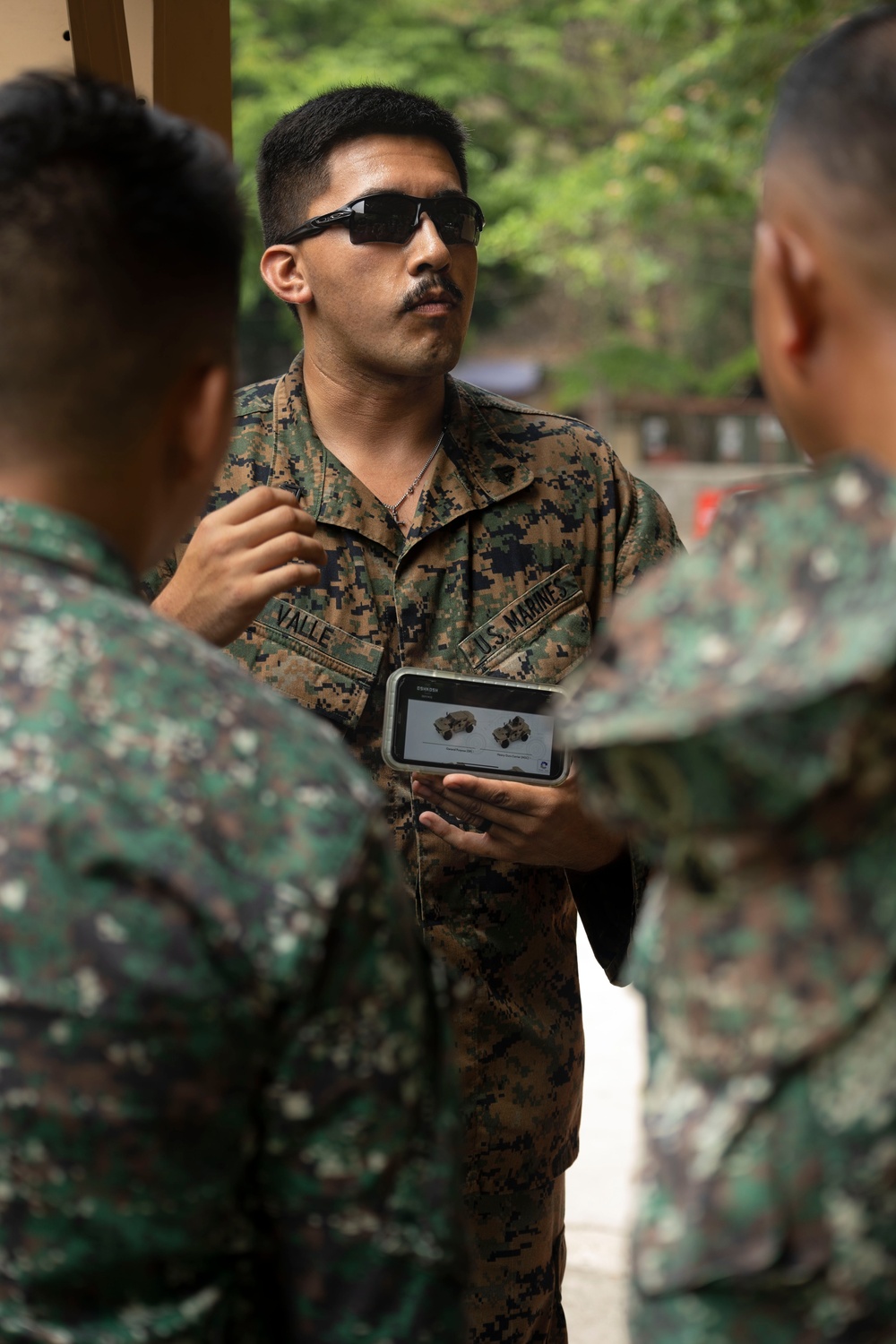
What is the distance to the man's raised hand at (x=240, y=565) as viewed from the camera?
74.8 inches

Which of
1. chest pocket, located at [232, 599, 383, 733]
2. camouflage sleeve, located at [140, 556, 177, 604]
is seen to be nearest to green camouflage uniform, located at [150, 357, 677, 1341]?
chest pocket, located at [232, 599, 383, 733]

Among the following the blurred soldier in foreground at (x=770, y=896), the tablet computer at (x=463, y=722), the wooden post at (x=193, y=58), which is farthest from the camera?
the wooden post at (x=193, y=58)

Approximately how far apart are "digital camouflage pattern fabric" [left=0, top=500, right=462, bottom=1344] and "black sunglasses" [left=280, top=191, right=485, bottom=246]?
1334mm

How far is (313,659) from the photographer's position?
2.26 metres

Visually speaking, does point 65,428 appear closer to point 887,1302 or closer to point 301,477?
point 887,1302

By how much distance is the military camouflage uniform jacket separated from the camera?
7.35 ft

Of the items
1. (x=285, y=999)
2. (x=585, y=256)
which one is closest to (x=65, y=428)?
(x=285, y=999)

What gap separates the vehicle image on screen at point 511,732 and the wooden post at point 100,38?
1.10 m

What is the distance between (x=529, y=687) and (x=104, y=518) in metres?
0.95

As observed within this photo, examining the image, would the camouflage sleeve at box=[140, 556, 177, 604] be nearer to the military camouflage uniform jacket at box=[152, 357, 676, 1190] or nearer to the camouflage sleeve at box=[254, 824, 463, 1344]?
the military camouflage uniform jacket at box=[152, 357, 676, 1190]

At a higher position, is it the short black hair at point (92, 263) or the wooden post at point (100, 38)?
the wooden post at point (100, 38)

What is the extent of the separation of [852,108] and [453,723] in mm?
1137

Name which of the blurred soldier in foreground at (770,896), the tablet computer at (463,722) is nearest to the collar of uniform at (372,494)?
the tablet computer at (463,722)

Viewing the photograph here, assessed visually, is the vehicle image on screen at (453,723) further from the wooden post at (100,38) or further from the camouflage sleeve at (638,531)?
the wooden post at (100,38)
